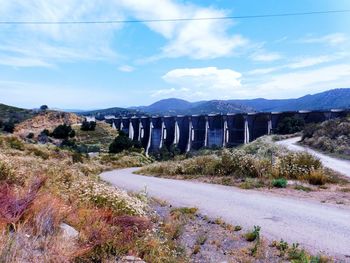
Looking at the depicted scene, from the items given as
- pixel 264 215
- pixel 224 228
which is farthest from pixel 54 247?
pixel 264 215

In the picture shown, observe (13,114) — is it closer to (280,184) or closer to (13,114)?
(13,114)

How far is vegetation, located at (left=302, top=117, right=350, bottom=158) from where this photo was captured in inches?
838

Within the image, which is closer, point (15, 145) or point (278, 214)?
point (278, 214)

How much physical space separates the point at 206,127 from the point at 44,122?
91.8 feet

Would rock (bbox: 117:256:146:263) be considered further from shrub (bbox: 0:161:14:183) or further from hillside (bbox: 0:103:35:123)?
hillside (bbox: 0:103:35:123)

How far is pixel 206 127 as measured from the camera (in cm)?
6825

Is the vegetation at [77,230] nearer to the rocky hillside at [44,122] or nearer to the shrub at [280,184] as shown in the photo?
the shrub at [280,184]

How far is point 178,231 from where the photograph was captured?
6328 millimetres

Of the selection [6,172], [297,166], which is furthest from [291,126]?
[6,172]

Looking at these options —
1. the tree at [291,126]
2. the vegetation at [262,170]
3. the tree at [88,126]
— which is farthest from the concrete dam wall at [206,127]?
the vegetation at [262,170]

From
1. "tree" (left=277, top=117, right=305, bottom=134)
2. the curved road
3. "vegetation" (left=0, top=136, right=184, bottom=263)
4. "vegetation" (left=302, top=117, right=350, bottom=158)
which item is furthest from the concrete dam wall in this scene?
"vegetation" (left=0, top=136, right=184, bottom=263)

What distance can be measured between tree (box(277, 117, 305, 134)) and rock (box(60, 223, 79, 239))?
44.1 metres

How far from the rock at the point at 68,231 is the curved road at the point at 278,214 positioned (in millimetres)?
3260

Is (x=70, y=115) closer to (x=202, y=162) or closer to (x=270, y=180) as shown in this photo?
(x=202, y=162)
